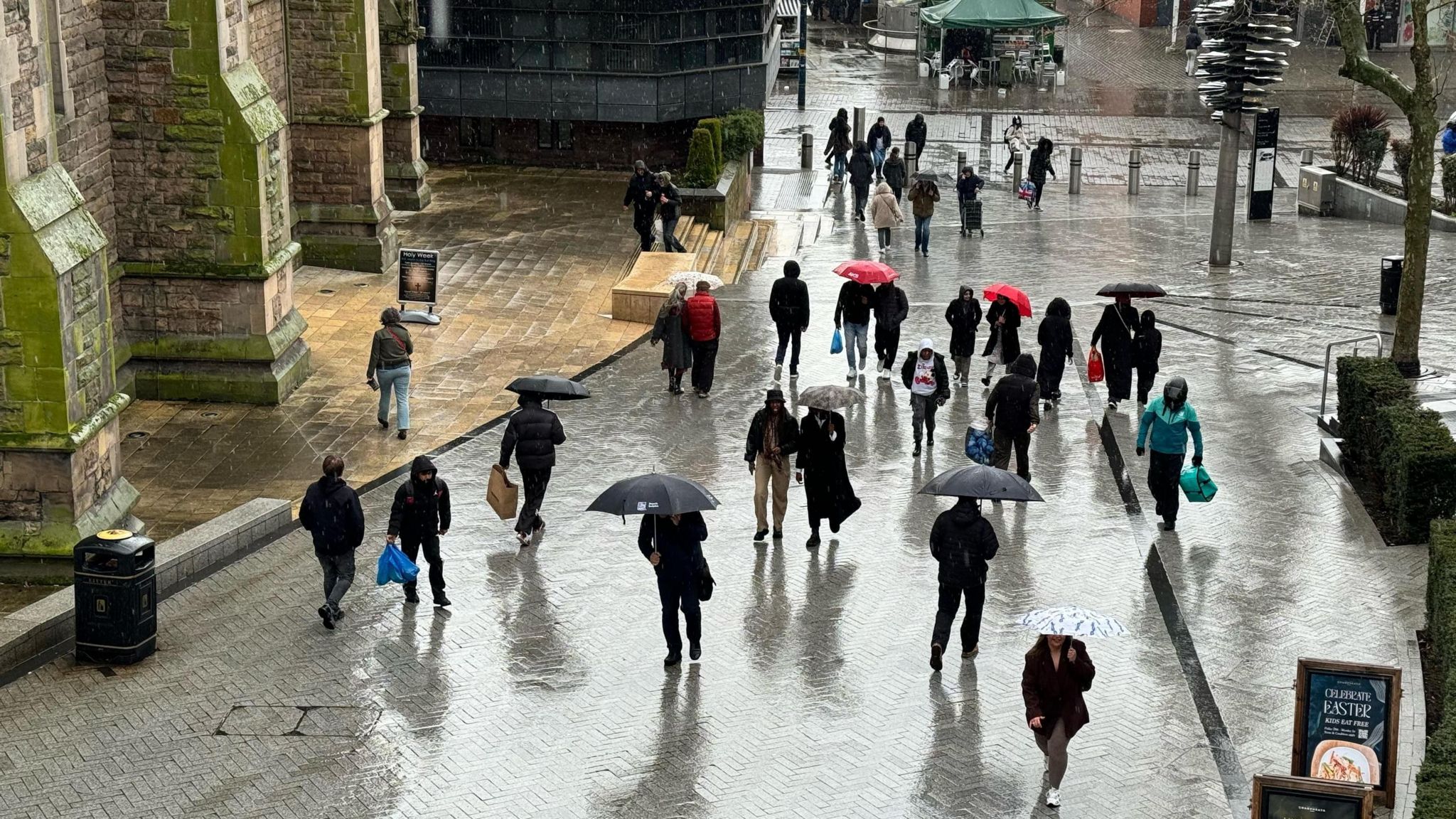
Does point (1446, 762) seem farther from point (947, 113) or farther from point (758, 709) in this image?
point (947, 113)

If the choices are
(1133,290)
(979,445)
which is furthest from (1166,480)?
(1133,290)

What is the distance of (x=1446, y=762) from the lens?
10.3m

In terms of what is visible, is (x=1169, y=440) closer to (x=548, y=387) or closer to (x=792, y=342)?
(x=548, y=387)

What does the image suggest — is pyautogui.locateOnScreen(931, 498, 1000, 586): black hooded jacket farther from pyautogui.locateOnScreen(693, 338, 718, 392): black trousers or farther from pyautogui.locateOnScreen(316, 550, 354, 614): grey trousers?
pyautogui.locateOnScreen(693, 338, 718, 392): black trousers

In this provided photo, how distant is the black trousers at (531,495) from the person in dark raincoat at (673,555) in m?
2.84

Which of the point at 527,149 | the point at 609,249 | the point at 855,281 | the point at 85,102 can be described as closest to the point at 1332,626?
the point at 855,281

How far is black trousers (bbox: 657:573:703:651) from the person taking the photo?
13.6 meters

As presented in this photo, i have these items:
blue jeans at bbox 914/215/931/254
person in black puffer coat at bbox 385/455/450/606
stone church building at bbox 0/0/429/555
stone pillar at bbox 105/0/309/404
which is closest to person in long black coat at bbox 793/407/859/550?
person in black puffer coat at bbox 385/455/450/606

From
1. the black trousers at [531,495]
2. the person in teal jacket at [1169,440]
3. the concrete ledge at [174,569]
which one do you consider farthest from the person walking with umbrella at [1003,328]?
the concrete ledge at [174,569]

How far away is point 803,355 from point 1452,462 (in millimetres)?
9004

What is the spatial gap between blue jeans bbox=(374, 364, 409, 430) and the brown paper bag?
3.45m

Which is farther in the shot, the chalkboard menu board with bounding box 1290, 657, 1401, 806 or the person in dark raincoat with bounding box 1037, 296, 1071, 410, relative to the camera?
the person in dark raincoat with bounding box 1037, 296, 1071, 410

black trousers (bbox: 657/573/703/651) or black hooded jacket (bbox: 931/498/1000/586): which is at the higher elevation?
black hooded jacket (bbox: 931/498/1000/586)

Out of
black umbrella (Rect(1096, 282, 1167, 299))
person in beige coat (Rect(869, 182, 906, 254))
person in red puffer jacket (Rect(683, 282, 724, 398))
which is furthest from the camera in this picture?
person in beige coat (Rect(869, 182, 906, 254))
